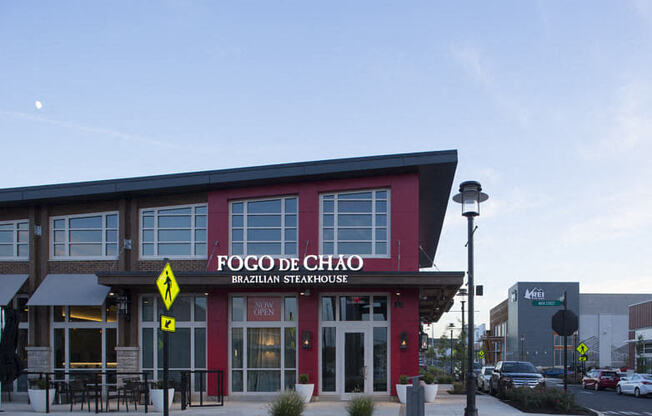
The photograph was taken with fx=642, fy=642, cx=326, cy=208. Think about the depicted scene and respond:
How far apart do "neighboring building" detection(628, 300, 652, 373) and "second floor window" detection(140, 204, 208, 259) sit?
49232mm

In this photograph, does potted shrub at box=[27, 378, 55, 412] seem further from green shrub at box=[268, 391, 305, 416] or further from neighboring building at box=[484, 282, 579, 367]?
neighboring building at box=[484, 282, 579, 367]

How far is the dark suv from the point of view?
85.3 ft

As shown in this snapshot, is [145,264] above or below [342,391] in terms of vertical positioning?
above

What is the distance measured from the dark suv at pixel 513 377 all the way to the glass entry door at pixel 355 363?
740 cm

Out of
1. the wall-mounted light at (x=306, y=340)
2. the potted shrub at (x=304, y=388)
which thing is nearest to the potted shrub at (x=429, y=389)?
the potted shrub at (x=304, y=388)

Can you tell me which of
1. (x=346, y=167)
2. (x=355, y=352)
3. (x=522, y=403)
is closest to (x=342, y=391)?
(x=355, y=352)

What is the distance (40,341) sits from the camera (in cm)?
2175

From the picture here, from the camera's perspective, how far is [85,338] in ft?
71.7

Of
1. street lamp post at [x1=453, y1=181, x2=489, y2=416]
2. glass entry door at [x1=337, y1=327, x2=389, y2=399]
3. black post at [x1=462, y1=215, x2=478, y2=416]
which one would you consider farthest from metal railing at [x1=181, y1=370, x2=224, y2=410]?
street lamp post at [x1=453, y1=181, x2=489, y2=416]

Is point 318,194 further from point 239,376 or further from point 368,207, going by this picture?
point 239,376

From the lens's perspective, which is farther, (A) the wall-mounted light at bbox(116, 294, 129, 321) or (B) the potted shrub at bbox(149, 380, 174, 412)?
(A) the wall-mounted light at bbox(116, 294, 129, 321)

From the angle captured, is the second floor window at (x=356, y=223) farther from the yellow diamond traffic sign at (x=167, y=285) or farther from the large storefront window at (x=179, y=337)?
the yellow diamond traffic sign at (x=167, y=285)

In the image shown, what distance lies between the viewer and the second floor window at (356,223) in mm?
21109

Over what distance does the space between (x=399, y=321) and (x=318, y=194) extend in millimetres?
4936
